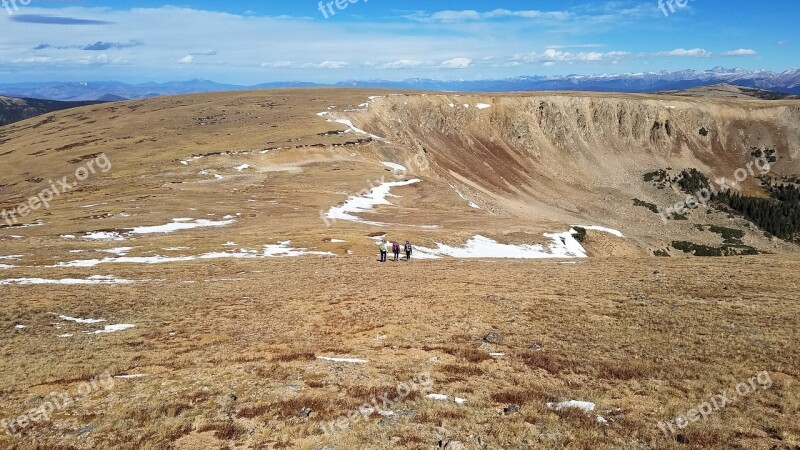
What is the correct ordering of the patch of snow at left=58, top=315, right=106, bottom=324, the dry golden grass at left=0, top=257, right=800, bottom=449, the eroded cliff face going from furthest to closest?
the eroded cliff face, the patch of snow at left=58, top=315, right=106, bottom=324, the dry golden grass at left=0, top=257, right=800, bottom=449

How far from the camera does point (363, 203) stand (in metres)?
63.6

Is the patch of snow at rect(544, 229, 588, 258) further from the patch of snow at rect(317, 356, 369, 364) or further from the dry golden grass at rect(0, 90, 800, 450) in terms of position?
the patch of snow at rect(317, 356, 369, 364)

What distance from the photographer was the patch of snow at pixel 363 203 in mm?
55700

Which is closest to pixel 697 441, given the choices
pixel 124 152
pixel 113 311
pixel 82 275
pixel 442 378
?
pixel 442 378

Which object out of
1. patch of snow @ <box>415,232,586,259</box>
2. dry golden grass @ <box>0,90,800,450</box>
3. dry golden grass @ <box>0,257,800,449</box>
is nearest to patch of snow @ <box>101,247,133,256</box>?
dry golden grass @ <box>0,90,800,450</box>

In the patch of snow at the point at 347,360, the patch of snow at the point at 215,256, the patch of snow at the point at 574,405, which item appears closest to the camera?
the patch of snow at the point at 574,405

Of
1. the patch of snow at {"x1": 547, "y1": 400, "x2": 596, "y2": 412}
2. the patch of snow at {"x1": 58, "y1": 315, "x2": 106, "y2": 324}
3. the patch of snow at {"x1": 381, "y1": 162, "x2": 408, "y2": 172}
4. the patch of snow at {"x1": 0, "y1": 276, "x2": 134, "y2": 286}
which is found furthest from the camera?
the patch of snow at {"x1": 381, "y1": 162, "x2": 408, "y2": 172}

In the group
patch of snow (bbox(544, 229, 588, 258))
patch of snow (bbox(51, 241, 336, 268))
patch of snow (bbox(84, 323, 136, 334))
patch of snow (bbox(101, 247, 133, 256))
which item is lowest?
patch of snow (bbox(544, 229, 588, 258))

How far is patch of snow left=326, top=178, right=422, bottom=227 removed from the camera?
55.7 metres

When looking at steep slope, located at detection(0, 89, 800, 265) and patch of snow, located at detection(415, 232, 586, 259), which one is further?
steep slope, located at detection(0, 89, 800, 265)

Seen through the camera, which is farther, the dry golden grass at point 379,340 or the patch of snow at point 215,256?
the patch of snow at point 215,256

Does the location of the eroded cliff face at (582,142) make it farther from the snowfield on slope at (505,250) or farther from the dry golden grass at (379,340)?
the dry golden grass at (379,340)

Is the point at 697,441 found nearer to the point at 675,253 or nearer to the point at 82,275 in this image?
the point at 82,275

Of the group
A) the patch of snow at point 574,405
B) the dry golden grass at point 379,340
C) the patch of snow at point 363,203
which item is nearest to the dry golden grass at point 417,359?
the dry golden grass at point 379,340
